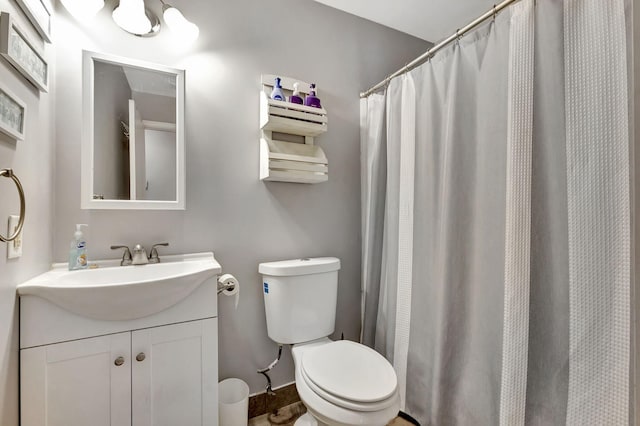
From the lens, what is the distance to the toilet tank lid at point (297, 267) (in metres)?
1.41

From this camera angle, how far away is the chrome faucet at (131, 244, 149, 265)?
1.22m

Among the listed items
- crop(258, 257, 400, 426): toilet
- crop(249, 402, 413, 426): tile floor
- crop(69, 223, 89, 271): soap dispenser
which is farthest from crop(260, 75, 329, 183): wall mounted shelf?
crop(249, 402, 413, 426): tile floor

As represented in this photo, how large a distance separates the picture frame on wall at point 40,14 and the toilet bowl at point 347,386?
162 cm

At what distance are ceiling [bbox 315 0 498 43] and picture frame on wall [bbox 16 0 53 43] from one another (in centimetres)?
133

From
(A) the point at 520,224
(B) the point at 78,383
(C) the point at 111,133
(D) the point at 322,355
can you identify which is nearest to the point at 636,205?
(A) the point at 520,224

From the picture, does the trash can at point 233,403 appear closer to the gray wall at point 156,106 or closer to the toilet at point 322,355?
the toilet at point 322,355

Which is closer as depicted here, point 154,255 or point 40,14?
point 40,14

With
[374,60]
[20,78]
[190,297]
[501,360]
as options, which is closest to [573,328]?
[501,360]

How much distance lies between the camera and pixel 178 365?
109 cm

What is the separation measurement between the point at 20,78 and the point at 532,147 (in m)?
1.75

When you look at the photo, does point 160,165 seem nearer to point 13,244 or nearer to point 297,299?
point 13,244

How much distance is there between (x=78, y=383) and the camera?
949mm

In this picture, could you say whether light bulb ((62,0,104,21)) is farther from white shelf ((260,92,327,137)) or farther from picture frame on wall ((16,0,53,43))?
white shelf ((260,92,327,137))

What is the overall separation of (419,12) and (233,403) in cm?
249
